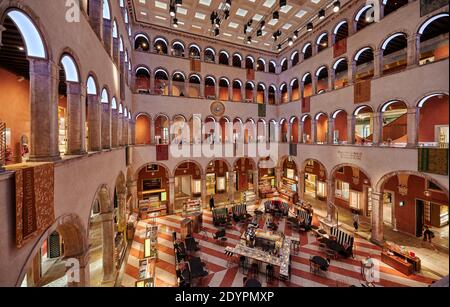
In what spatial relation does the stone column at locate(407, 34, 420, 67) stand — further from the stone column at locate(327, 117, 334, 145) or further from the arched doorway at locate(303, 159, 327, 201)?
the arched doorway at locate(303, 159, 327, 201)

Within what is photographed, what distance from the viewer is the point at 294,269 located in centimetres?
992

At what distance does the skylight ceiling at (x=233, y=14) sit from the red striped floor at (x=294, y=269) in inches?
627

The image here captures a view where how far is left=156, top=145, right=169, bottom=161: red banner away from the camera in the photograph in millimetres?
16734

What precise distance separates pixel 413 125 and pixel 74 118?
14462mm

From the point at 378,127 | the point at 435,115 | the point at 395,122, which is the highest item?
the point at 395,122

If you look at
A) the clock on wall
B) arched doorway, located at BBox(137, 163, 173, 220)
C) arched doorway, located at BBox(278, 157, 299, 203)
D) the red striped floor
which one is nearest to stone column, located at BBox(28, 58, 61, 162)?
the red striped floor

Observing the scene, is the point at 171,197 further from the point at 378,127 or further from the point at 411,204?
the point at 411,204

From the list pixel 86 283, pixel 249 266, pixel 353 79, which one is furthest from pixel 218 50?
pixel 86 283

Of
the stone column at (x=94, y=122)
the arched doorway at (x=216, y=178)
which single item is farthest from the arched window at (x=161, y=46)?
the stone column at (x=94, y=122)

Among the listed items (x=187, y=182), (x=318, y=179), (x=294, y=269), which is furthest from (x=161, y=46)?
(x=318, y=179)

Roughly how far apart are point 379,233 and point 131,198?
17.4m

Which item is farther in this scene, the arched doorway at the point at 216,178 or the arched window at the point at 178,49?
the arched doorway at the point at 216,178

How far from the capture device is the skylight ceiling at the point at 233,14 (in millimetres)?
14156

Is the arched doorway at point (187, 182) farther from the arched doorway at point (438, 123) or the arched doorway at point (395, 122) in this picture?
the arched doorway at point (438, 123)
